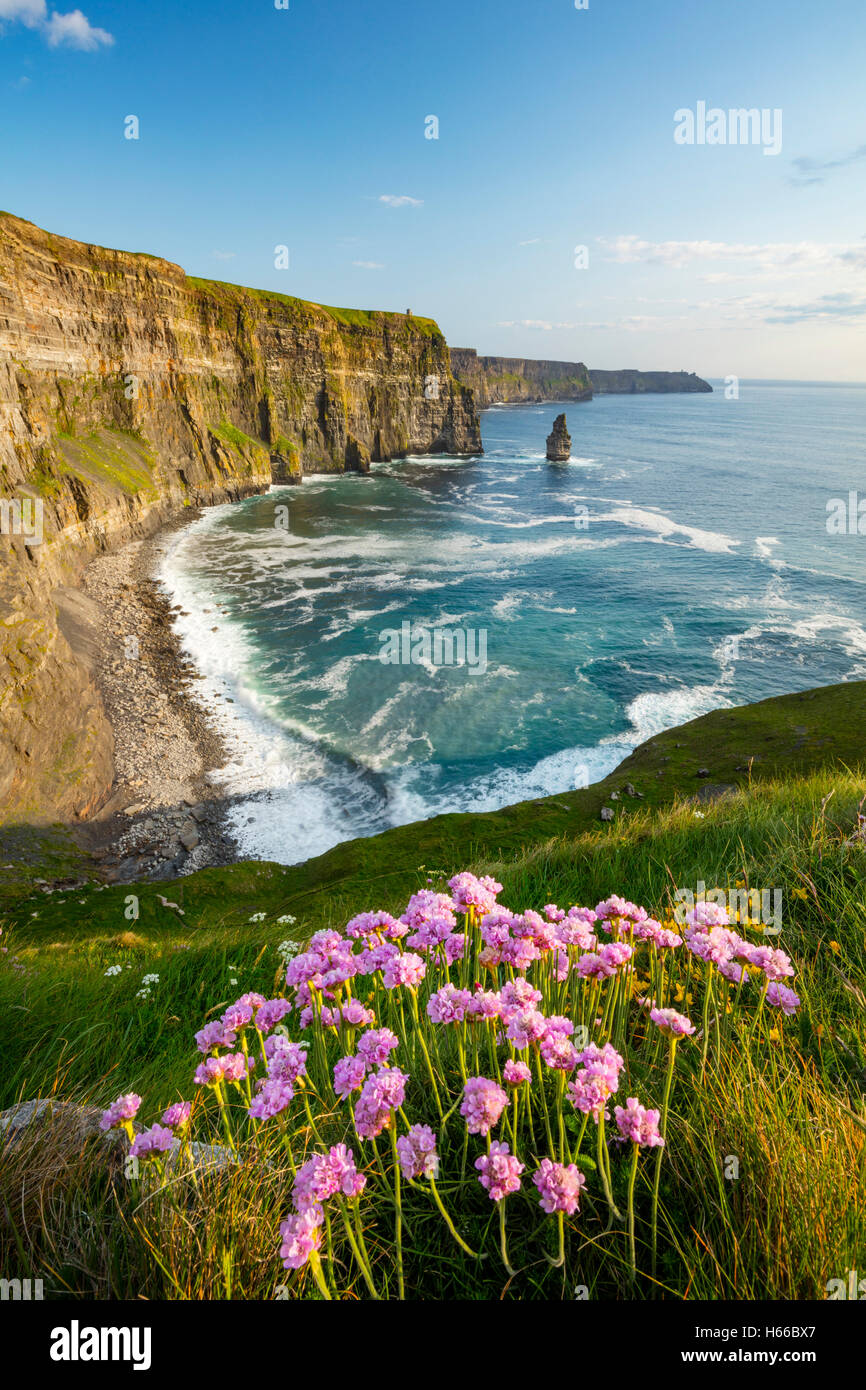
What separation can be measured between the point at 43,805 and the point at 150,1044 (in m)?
20.7

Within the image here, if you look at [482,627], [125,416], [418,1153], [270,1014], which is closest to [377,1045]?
[418,1153]

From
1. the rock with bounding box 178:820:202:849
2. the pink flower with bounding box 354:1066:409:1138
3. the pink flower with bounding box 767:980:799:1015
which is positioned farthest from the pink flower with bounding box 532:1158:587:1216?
the rock with bounding box 178:820:202:849

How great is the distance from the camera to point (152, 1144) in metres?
2.39

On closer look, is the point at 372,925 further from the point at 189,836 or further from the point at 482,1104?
the point at 189,836

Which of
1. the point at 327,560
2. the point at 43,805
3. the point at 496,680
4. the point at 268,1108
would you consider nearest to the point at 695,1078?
the point at 268,1108

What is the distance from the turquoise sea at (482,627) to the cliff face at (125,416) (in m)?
6.13

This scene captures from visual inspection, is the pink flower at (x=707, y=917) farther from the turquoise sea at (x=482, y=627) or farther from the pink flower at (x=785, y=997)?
the turquoise sea at (x=482, y=627)

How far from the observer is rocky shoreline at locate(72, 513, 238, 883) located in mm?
21828

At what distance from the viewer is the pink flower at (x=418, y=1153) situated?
2.19m

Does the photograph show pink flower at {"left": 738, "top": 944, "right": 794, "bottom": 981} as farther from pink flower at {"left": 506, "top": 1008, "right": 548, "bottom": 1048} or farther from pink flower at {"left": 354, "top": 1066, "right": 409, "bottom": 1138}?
pink flower at {"left": 354, "top": 1066, "right": 409, "bottom": 1138}

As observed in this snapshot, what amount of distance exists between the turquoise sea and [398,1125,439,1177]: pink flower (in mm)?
20771

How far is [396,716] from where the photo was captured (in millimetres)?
31219

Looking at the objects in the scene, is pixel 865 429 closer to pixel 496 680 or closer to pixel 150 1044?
pixel 496 680
